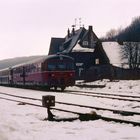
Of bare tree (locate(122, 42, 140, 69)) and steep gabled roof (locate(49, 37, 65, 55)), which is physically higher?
steep gabled roof (locate(49, 37, 65, 55))

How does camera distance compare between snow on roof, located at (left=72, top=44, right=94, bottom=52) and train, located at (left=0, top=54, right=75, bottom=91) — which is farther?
snow on roof, located at (left=72, top=44, right=94, bottom=52)

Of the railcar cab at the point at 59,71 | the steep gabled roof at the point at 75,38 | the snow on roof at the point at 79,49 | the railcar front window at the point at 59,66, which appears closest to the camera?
the railcar cab at the point at 59,71

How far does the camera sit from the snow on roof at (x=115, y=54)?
55713mm

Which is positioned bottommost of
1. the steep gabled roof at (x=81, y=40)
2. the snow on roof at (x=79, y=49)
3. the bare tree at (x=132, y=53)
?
the bare tree at (x=132, y=53)

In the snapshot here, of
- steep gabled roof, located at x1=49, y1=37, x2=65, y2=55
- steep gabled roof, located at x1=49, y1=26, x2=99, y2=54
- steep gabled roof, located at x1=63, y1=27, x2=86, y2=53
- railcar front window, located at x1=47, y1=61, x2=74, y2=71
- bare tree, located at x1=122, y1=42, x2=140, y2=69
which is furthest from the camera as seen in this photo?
steep gabled roof, located at x1=49, y1=37, x2=65, y2=55

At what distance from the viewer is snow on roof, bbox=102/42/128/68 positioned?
55.7 metres

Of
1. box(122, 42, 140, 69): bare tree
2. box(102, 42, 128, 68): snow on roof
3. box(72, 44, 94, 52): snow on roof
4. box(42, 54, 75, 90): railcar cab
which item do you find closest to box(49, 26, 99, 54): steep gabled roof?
box(72, 44, 94, 52): snow on roof

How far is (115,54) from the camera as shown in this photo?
58031 millimetres

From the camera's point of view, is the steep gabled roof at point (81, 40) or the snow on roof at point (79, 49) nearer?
the snow on roof at point (79, 49)

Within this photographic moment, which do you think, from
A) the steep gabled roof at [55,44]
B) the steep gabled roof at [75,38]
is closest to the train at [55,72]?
the steep gabled roof at [75,38]

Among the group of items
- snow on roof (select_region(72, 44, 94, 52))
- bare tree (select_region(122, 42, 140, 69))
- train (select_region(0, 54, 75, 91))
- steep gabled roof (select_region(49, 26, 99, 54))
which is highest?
steep gabled roof (select_region(49, 26, 99, 54))

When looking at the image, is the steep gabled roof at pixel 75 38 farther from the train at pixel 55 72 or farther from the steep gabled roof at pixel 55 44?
the train at pixel 55 72

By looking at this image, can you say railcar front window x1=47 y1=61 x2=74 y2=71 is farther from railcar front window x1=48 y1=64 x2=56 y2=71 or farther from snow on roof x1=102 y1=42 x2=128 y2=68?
snow on roof x1=102 y1=42 x2=128 y2=68

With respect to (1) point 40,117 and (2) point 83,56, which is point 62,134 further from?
(2) point 83,56
